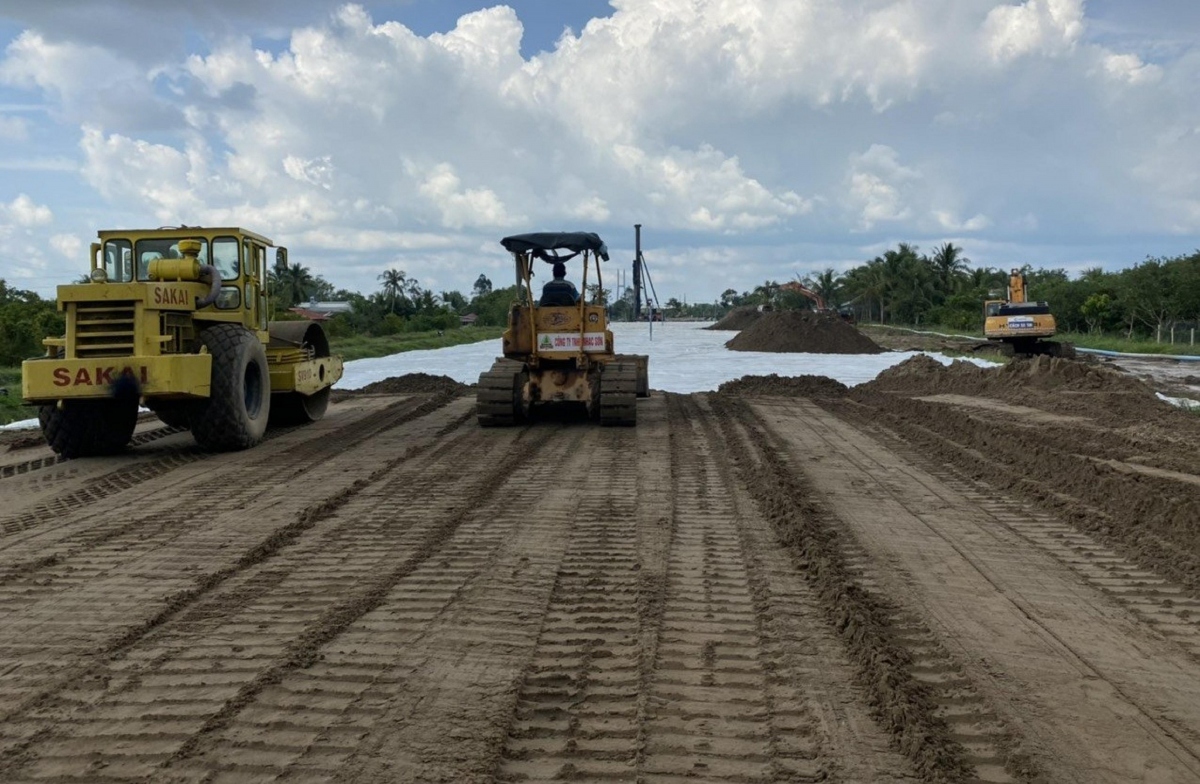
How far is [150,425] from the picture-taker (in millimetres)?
14125

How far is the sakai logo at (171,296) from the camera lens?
1048 cm

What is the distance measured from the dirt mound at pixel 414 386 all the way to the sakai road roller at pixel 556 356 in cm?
564

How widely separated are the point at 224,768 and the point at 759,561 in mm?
3631

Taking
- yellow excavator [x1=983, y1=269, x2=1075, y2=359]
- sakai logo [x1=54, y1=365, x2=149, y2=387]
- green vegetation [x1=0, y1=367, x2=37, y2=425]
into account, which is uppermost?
yellow excavator [x1=983, y1=269, x2=1075, y2=359]

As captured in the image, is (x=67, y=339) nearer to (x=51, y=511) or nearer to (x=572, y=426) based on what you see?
(x=51, y=511)

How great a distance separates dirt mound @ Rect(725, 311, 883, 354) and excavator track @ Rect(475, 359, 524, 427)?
23977 millimetres

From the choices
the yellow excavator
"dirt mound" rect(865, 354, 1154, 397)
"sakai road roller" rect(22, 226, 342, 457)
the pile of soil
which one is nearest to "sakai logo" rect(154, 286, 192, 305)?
"sakai road roller" rect(22, 226, 342, 457)

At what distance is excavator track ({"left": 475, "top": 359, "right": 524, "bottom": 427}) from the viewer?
13078mm

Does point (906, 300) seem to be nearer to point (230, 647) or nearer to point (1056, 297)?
point (1056, 297)

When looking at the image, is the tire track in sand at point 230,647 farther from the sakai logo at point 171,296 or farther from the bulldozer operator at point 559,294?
the bulldozer operator at point 559,294

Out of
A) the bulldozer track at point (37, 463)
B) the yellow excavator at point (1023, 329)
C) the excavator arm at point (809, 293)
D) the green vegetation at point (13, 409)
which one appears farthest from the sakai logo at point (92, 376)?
the excavator arm at point (809, 293)

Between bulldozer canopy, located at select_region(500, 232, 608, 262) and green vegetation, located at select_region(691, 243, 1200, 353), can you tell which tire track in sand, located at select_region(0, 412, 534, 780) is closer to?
bulldozer canopy, located at select_region(500, 232, 608, 262)

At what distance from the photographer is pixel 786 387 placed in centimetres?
2005

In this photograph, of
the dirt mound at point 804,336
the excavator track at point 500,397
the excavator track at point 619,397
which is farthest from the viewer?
the dirt mound at point 804,336
